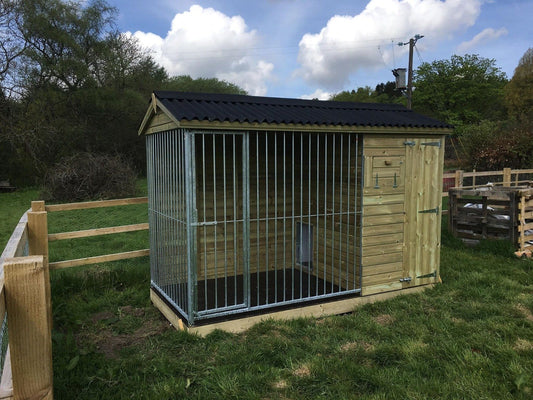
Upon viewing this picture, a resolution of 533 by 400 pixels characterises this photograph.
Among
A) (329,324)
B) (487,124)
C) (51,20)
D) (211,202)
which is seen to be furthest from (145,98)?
(329,324)

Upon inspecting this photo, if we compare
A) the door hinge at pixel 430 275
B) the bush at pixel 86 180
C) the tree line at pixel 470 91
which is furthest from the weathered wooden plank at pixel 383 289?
the tree line at pixel 470 91

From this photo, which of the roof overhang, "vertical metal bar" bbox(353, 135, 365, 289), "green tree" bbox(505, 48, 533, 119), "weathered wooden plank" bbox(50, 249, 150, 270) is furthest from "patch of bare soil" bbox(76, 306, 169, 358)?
"green tree" bbox(505, 48, 533, 119)

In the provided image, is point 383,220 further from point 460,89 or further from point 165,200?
point 460,89

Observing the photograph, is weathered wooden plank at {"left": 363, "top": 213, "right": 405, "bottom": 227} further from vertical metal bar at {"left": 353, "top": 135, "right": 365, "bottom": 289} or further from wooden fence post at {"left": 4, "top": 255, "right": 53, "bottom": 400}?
wooden fence post at {"left": 4, "top": 255, "right": 53, "bottom": 400}

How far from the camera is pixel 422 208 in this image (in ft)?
18.2

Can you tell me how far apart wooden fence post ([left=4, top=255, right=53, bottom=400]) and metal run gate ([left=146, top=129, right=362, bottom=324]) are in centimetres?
267

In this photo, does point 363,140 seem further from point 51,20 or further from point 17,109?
point 51,20

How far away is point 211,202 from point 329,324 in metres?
2.37

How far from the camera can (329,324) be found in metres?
4.66

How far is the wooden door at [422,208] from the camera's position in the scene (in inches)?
213

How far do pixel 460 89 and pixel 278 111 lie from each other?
45850 mm

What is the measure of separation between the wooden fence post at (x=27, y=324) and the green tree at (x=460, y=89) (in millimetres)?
45877

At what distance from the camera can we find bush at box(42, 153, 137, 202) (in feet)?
50.0

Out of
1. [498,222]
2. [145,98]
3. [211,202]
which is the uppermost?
[145,98]
